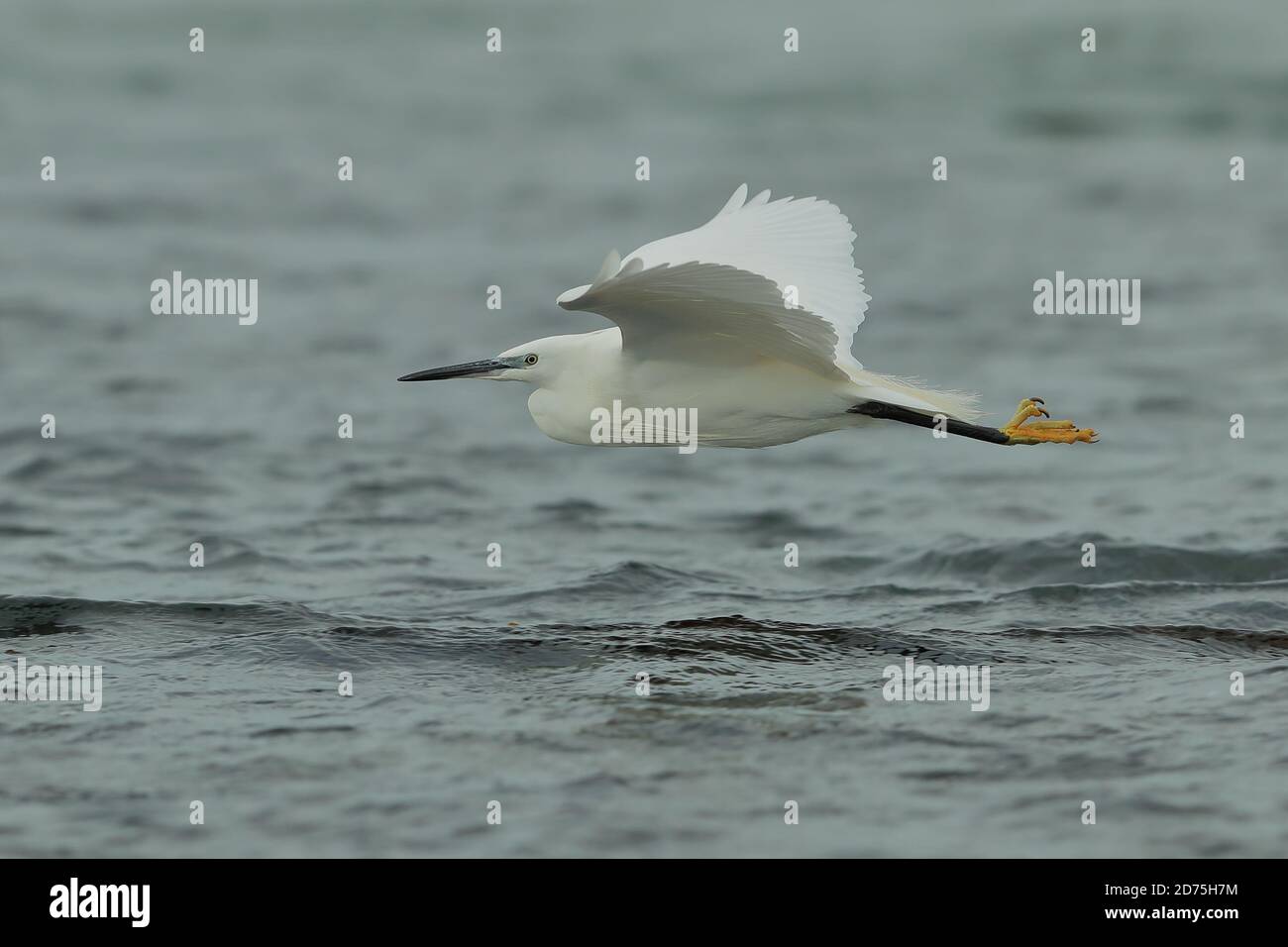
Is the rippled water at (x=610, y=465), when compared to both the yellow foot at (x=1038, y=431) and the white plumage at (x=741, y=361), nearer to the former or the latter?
the yellow foot at (x=1038, y=431)

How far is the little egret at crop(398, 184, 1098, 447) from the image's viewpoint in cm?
801

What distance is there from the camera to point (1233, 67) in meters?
23.2

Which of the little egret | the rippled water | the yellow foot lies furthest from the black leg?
the rippled water


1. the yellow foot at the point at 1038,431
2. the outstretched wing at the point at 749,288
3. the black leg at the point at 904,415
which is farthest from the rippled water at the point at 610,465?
the outstretched wing at the point at 749,288

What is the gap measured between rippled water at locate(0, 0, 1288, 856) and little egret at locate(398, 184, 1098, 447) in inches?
45.2

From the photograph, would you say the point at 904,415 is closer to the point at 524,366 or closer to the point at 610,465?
the point at 524,366

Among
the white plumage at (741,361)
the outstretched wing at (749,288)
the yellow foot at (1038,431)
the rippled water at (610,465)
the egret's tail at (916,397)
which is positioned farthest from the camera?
the yellow foot at (1038,431)

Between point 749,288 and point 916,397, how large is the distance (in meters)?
1.69

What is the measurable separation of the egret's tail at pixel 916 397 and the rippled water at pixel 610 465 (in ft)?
3.82

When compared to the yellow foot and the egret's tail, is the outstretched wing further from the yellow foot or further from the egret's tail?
the yellow foot

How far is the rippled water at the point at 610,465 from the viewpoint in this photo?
22.4ft

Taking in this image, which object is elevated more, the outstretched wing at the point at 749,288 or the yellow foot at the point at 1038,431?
the outstretched wing at the point at 749,288
